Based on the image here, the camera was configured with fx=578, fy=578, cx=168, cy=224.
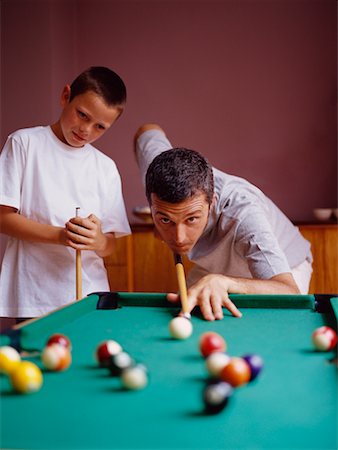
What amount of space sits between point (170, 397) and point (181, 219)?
3.32ft

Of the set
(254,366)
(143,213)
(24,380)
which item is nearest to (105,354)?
(24,380)

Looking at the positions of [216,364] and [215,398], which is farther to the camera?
[216,364]

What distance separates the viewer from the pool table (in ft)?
2.69

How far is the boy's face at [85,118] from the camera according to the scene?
2205 millimetres

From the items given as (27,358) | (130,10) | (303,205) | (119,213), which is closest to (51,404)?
(27,358)

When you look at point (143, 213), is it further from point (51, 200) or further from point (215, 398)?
point (215, 398)

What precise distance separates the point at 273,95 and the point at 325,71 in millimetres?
418

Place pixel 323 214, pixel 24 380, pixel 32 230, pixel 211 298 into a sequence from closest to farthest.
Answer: pixel 24 380 → pixel 211 298 → pixel 32 230 → pixel 323 214

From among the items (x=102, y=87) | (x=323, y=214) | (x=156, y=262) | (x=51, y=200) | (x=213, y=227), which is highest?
(x=102, y=87)

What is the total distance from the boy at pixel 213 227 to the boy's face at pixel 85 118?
0.32 m

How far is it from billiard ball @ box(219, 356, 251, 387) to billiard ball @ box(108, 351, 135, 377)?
0.17 meters

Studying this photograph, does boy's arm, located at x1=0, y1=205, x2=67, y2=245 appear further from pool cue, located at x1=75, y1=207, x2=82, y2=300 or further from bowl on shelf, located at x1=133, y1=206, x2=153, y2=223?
bowl on shelf, located at x1=133, y1=206, x2=153, y2=223

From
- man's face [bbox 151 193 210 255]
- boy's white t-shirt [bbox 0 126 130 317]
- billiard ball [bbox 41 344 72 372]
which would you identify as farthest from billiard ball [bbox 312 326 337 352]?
boy's white t-shirt [bbox 0 126 130 317]

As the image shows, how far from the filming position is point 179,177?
1.94 meters
